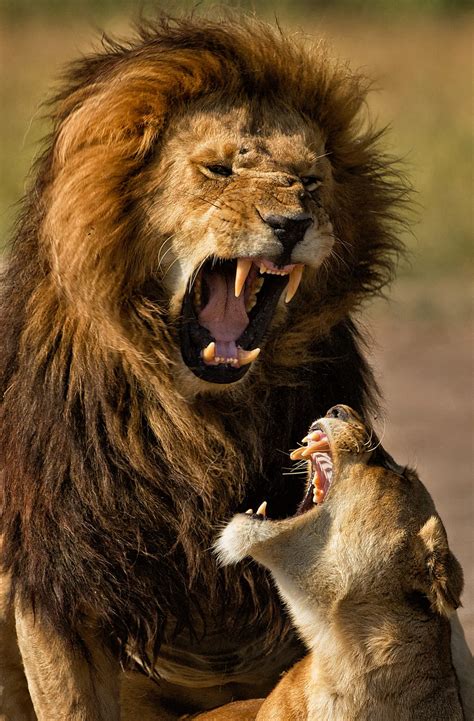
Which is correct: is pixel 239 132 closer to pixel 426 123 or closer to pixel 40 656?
pixel 40 656

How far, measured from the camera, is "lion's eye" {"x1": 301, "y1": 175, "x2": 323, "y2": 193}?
4504mm

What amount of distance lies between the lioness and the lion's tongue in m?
0.42

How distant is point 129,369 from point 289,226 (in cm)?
→ 61

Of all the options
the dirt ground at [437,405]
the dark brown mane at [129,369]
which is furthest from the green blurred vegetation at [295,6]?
the dark brown mane at [129,369]

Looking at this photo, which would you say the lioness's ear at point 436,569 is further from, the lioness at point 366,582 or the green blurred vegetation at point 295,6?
the green blurred vegetation at point 295,6

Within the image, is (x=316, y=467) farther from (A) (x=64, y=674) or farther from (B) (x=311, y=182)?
(A) (x=64, y=674)

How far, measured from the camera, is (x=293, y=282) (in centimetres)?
454

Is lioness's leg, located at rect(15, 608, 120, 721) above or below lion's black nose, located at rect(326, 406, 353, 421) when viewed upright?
below

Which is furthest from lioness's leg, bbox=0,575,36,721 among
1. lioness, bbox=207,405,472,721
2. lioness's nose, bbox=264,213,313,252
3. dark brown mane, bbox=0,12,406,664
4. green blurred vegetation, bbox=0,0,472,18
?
green blurred vegetation, bbox=0,0,472,18

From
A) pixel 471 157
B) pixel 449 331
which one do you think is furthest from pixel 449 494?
pixel 471 157

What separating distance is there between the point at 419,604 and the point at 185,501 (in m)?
0.73

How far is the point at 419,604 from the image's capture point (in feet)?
14.0

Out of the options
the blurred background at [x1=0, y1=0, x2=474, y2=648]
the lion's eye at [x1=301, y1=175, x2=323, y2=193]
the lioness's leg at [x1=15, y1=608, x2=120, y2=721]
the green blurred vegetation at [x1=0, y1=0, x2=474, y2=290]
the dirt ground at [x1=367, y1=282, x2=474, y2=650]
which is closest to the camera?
the lion's eye at [x1=301, y1=175, x2=323, y2=193]

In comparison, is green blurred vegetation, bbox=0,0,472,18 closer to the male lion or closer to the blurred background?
the blurred background
